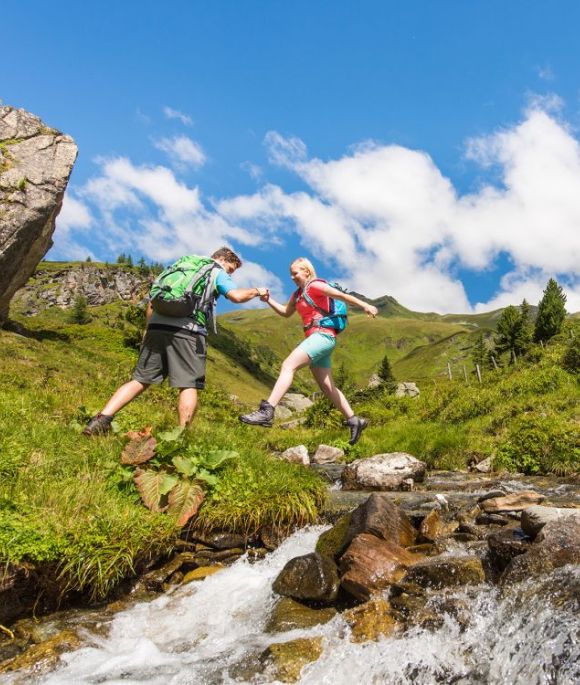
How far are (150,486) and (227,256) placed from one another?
4069 millimetres

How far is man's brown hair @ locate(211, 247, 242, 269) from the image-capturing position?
852 centimetres

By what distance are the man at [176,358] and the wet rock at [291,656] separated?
4094 mm

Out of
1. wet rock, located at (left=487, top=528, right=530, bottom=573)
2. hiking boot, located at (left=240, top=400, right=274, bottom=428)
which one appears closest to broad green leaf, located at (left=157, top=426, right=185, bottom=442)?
hiking boot, located at (left=240, top=400, right=274, bottom=428)

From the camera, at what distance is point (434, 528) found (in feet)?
21.2

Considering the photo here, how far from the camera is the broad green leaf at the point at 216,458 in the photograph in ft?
22.0

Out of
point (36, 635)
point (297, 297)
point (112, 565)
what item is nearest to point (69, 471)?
point (112, 565)

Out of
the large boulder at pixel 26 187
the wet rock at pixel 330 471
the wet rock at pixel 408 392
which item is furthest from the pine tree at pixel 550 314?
the wet rock at pixel 330 471

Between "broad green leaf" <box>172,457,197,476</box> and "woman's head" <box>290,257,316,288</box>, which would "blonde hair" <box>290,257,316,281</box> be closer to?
"woman's head" <box>290,257,316,288</box>

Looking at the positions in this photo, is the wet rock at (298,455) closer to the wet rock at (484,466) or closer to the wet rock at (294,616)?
the wet rock at (484,466)

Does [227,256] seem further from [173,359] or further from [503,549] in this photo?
[503,549]

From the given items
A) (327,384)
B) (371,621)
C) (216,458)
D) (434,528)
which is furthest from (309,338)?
(371,621)

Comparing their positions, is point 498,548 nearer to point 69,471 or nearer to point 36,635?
point 36,635

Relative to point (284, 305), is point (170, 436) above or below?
below

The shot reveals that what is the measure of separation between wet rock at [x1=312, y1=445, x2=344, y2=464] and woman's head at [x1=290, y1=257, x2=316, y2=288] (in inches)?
393
